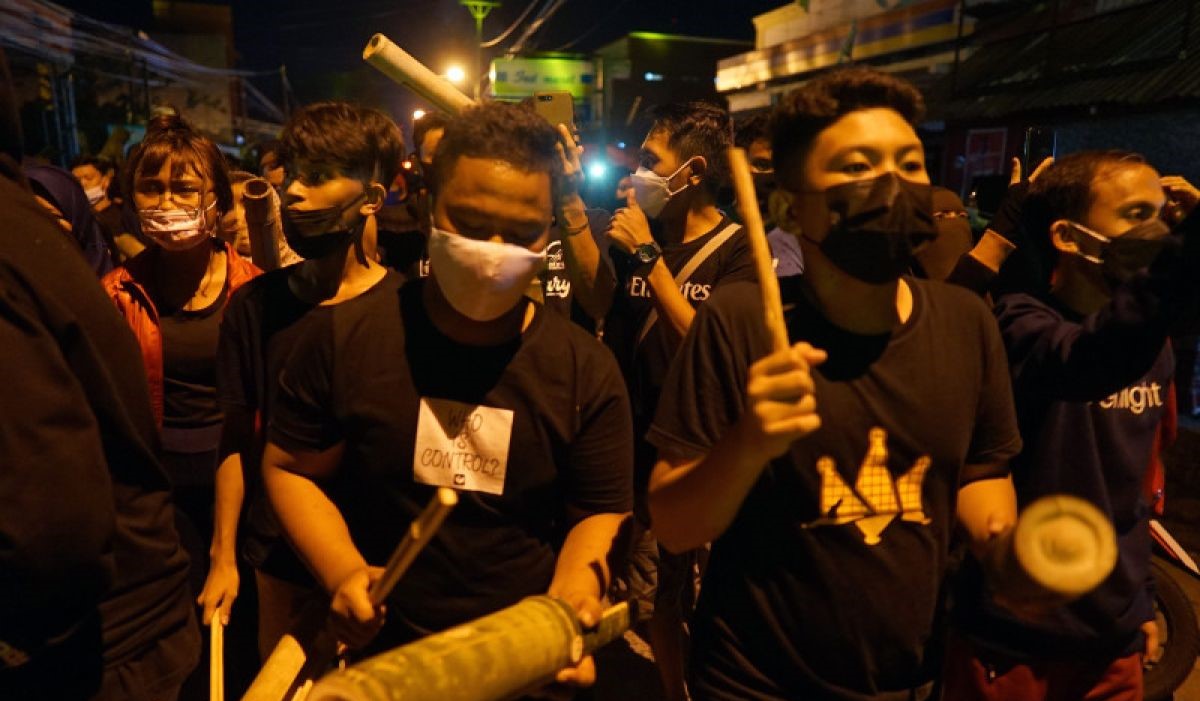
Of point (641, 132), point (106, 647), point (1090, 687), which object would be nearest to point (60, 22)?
point (641, 132)

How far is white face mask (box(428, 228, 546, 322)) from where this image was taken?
2.09 meters

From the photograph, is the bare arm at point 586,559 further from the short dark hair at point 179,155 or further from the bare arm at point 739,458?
the short dark hair at point 179,155

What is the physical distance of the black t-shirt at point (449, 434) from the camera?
2.16m

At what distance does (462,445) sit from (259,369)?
3.71 feet

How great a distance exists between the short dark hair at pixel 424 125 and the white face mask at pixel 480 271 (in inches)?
102

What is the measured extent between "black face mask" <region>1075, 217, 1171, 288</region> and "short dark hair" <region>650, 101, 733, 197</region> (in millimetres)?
2008

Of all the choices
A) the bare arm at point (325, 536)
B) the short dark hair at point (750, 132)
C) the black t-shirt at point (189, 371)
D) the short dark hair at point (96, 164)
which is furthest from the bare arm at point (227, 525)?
the short dark hair at point (96, 164)

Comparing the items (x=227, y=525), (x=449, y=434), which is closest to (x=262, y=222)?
(x=227, y=525)

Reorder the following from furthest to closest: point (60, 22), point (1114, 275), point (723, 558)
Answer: point (60, 22), point (1114, 275), point (723, 558)

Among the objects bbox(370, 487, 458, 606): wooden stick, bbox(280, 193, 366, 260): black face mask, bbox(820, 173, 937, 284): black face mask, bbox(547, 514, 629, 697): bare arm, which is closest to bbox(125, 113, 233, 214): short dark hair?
bbox(280, 193, 366, 260): black face mask

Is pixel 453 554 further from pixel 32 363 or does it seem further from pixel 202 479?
pixel 202 479

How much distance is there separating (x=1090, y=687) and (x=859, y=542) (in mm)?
1306

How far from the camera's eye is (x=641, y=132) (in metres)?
4.74

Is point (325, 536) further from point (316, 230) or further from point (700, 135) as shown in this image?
point (700, 135)
